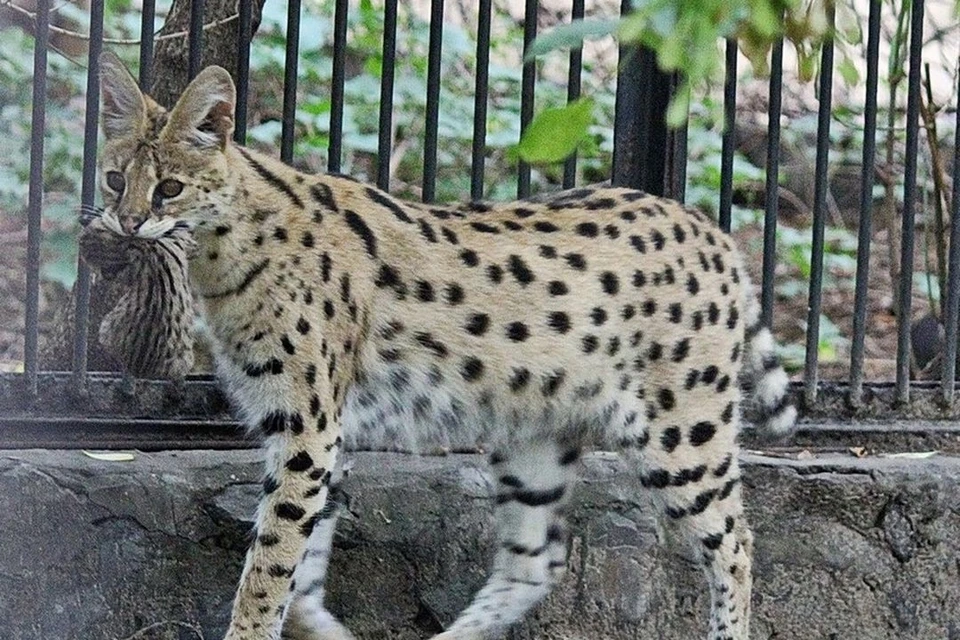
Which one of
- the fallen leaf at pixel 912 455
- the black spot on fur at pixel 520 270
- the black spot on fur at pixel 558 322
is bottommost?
the fallen leaf at pixel 912 455

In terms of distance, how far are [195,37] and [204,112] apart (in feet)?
2.32

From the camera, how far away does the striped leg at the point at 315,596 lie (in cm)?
545

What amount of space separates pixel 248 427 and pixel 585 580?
1.41m

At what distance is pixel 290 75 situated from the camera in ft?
18.9

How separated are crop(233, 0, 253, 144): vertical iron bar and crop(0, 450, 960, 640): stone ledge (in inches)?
43.2

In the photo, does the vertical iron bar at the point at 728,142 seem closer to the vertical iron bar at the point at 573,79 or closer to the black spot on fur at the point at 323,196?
the vertical iron bar at the point at 573,79

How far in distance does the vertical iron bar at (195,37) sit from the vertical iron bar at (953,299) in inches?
109

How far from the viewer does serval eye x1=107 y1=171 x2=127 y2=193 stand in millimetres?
4930

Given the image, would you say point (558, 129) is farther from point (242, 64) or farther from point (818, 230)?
point (818, 230)

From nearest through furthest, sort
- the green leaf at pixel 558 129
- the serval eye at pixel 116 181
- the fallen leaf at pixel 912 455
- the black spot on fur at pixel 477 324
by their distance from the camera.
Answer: the green leaf at pixel 558 129 → the serval eye at pixel 116 181 → the black spot on fur at pixel 477 324 → the fallen leaf at pixel 912 455

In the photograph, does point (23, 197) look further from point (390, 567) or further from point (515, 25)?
point (390, 567)

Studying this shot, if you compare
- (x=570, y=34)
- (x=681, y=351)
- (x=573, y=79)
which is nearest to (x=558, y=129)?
(x=570, y=34)

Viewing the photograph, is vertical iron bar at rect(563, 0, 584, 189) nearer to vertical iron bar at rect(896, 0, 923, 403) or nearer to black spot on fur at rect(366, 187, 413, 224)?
black spot on fur at rect(366, 187, 413, 224)

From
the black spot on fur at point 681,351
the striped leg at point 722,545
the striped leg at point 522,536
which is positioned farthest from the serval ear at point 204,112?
the striped leg at point 722,545
